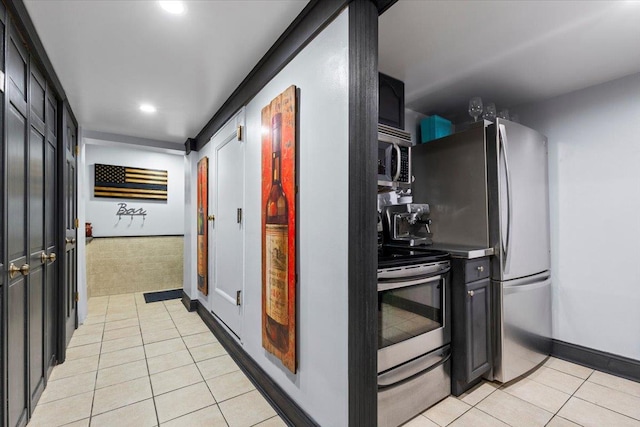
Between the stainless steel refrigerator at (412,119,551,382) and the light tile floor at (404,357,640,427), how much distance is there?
14cm

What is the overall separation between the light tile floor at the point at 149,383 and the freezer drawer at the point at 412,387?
663mm

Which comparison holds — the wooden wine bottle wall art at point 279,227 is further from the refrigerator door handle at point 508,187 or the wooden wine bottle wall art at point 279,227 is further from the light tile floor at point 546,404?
the refrigerator door handle at point 508,187

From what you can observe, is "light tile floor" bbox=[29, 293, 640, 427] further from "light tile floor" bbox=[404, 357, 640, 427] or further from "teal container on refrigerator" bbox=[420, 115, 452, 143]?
"teal container on refrigerator" bbox=[420, 115, 452, 143]

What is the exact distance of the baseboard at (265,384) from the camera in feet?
5.56

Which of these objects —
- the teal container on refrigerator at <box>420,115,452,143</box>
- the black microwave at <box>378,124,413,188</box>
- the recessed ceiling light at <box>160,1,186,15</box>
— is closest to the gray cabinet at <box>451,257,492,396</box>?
the black microwave at <box>378,124,413,188</box>

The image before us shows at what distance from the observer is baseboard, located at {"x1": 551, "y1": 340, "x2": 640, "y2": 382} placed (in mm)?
2316

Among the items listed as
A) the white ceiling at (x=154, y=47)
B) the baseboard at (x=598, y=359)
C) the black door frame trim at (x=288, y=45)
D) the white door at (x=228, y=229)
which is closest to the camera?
the black door frame trim at (x=288, y=45)

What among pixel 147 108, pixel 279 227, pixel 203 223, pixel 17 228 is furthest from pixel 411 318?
pixel 147 108

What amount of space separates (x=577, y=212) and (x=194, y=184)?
4349 mm

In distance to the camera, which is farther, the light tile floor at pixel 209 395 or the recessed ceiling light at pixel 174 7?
the light tile floor at pixel 209 395

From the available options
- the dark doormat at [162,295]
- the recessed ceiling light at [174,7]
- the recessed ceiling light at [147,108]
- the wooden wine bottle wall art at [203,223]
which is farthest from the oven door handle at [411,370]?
the dark doormat at [162,295]

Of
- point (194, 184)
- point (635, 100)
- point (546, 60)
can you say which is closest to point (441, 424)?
point (546, 60)

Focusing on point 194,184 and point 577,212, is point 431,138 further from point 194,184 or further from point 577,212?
point 194,184

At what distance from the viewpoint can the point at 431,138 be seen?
9.73 feet
